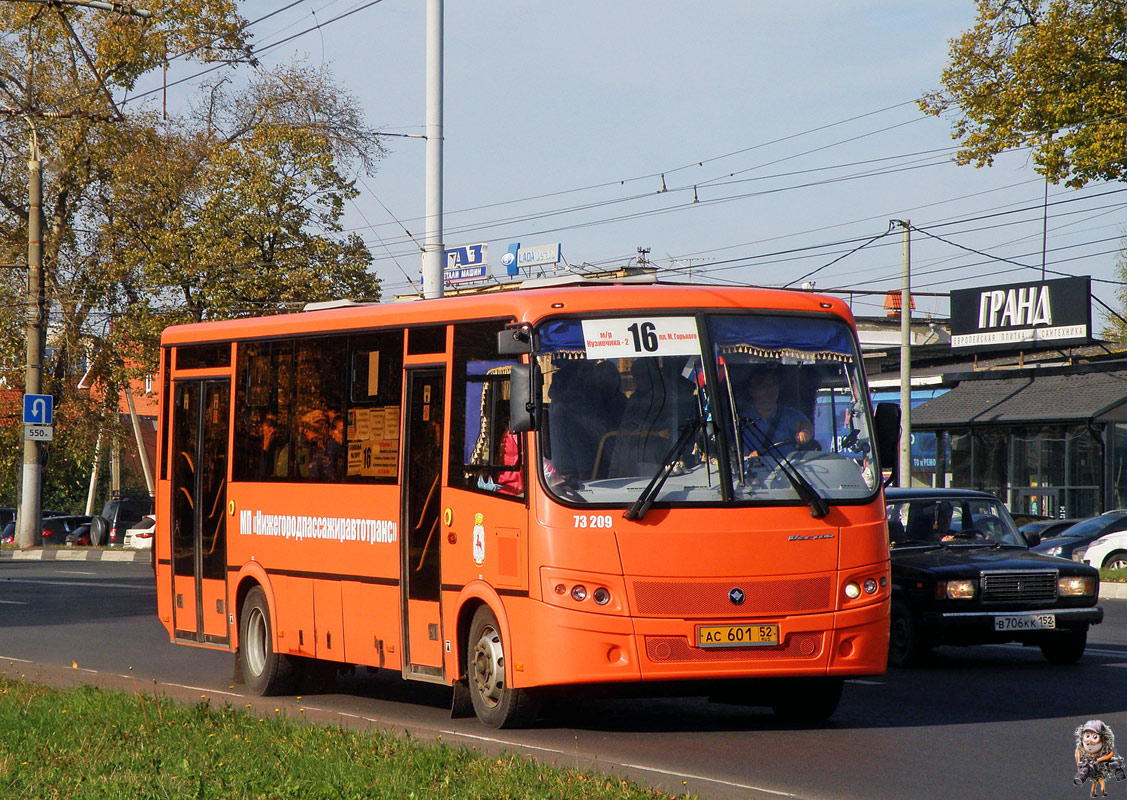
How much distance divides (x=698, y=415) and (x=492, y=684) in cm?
219

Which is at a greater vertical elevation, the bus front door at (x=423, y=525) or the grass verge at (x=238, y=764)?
the bus front door at (x=423, y=525)

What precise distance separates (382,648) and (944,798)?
15.9ft

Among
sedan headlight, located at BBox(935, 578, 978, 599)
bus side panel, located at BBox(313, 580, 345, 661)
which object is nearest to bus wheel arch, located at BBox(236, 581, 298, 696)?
bus side panel, located at BBox(313, 580, 345, 661)

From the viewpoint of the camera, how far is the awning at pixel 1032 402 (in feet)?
139

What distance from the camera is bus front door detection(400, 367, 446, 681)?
36.0 ft

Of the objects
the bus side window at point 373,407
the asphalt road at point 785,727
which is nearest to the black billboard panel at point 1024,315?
the asphalt road at point 785,727

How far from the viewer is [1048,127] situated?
27141 mm

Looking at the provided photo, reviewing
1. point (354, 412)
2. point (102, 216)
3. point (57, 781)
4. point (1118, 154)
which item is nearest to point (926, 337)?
point (102, 216)

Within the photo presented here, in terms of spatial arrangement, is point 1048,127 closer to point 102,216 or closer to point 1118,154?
point 1118,154

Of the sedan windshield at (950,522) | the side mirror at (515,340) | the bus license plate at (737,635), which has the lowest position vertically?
the bus license plate at (737,635)

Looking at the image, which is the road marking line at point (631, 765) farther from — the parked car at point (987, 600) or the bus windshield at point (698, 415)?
the parked car at point (987, 600)

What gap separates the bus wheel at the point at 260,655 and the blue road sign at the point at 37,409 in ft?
87.3

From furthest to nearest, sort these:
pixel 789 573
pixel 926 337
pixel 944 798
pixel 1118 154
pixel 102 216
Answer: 1. pixel 926 337
2. pixel 102 216
3. pixel 1118 154
4. pixel 789 573
5. pixel 944 798

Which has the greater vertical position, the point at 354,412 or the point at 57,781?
the point at 354,412
